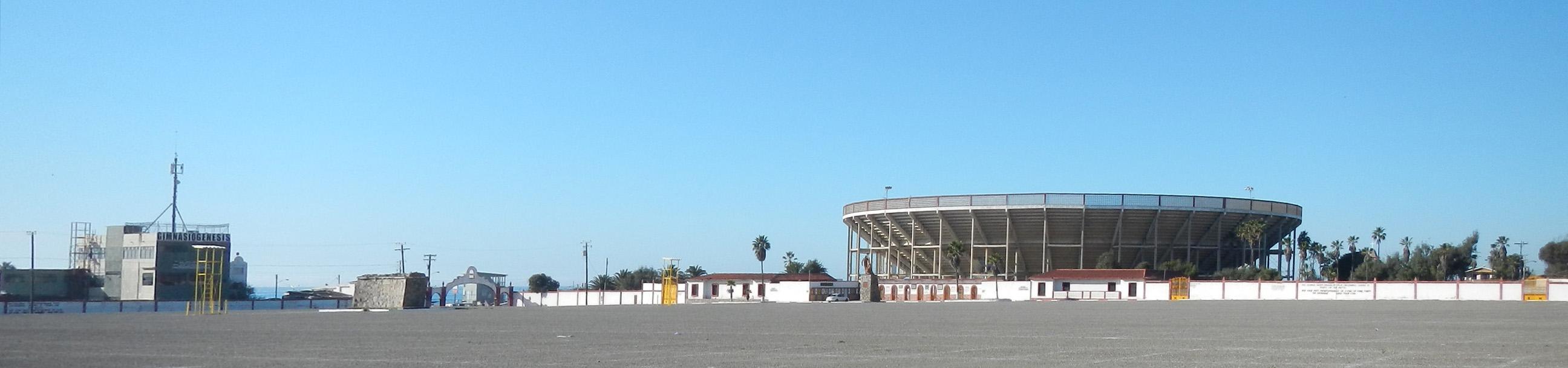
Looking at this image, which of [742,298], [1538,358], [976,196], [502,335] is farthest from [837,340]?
[976,196]

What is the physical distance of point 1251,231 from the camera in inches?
3531

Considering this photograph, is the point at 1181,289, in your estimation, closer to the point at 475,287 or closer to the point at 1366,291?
the point at 1366,291

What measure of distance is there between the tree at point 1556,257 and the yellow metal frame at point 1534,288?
170 feet

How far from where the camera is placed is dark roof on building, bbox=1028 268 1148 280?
75.2 m

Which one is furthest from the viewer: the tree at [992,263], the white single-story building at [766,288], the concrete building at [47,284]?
the tree at [992,263]

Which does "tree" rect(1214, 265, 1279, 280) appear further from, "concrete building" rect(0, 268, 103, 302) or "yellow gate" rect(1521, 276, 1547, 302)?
"concrete building" rect(0, 268, 103, 302)

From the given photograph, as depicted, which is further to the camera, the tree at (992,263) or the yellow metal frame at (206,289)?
the tree at (992,263)

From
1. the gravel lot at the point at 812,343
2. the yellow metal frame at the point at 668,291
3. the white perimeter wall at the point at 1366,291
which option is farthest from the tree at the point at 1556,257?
the gravel lot at the point at 812,343

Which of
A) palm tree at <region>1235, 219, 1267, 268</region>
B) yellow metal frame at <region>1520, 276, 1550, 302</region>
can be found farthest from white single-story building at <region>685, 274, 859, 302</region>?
yellow metal frame at <region>1520, 276, 1550, 302</region>

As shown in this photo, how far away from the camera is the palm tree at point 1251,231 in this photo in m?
89.2

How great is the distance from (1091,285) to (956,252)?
17498mm

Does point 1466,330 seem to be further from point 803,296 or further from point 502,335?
point 803,296

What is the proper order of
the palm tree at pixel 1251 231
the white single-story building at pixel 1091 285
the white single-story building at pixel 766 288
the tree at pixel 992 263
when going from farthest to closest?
the tree at pixel 992 263 → the palm tree at pixel 1251 231 → the white single-story building at pixel 766 288 → the white single-story building at pixel 1091 285

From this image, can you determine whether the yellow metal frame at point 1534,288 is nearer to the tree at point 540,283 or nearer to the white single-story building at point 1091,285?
the white single-story building at point 1091,285
